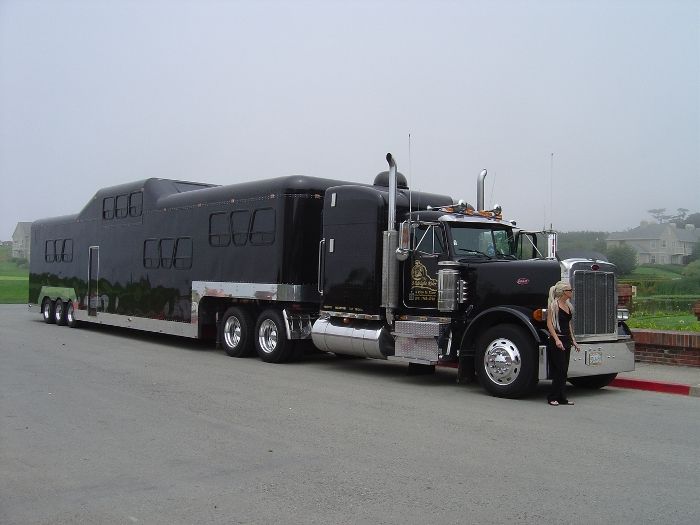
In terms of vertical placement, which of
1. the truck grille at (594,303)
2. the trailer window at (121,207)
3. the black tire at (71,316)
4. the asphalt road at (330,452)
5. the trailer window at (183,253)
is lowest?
the asphalt road at (330,452)

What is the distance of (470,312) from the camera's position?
11.2 meters

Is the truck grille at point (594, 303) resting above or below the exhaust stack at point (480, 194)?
→ below

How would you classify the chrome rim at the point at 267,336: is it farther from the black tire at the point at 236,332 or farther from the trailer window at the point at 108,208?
the trailer window at the point at 108,208

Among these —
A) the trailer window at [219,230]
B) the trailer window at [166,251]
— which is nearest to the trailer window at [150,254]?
the trailer window at [166,251]

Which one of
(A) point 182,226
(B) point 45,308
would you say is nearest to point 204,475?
(A) point 182,226

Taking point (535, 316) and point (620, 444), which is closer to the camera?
point (620, 444)

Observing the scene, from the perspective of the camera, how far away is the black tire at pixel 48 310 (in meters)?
23.7

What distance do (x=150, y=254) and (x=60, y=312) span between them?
660 cm

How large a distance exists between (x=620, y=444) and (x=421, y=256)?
501 cm

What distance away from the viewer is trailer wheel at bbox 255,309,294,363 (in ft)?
46.2

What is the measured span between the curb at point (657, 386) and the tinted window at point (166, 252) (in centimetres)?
1025

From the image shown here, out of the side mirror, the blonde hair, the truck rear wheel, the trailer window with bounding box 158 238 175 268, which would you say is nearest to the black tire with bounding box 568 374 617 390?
the blonde hair

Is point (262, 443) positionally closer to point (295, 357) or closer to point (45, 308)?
point (295, 357)

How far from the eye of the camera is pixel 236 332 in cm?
1545
